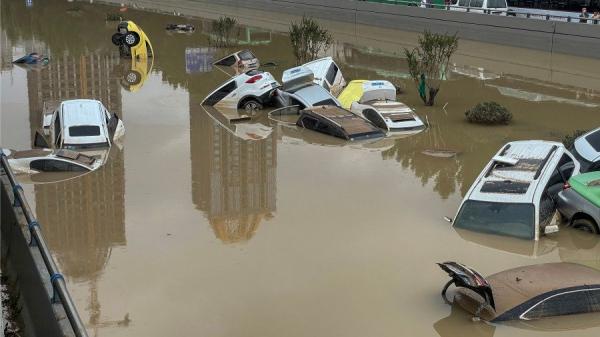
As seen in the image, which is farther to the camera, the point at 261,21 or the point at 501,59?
the point at 261,21

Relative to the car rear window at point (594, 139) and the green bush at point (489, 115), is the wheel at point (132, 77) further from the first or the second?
the car rear window at point (594, 139)

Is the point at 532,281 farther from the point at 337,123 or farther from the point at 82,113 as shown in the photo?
the point at 82,113

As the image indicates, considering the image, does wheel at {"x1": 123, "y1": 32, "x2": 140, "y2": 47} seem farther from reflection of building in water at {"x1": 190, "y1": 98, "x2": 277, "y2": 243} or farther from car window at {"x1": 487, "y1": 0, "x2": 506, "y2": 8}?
car window at {"x1": 487, "y1": 0, "x2": 506, "y2": 8}

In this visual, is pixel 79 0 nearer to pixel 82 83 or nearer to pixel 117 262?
pixel 82 83

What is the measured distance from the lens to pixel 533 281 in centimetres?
1059

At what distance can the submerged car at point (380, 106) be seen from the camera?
21.6 metres

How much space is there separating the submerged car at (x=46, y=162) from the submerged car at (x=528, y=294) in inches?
404

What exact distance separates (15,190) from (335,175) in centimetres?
808

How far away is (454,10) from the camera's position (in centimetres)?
4612

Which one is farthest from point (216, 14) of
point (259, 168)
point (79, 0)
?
point (259, 168)

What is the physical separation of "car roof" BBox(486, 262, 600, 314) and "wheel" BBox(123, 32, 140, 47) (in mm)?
28470

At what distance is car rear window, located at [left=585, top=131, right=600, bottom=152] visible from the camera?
630 inches

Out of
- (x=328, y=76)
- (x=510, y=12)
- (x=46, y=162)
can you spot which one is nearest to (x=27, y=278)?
(x=46, y=162)

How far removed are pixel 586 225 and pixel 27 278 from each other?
9.56 metres
